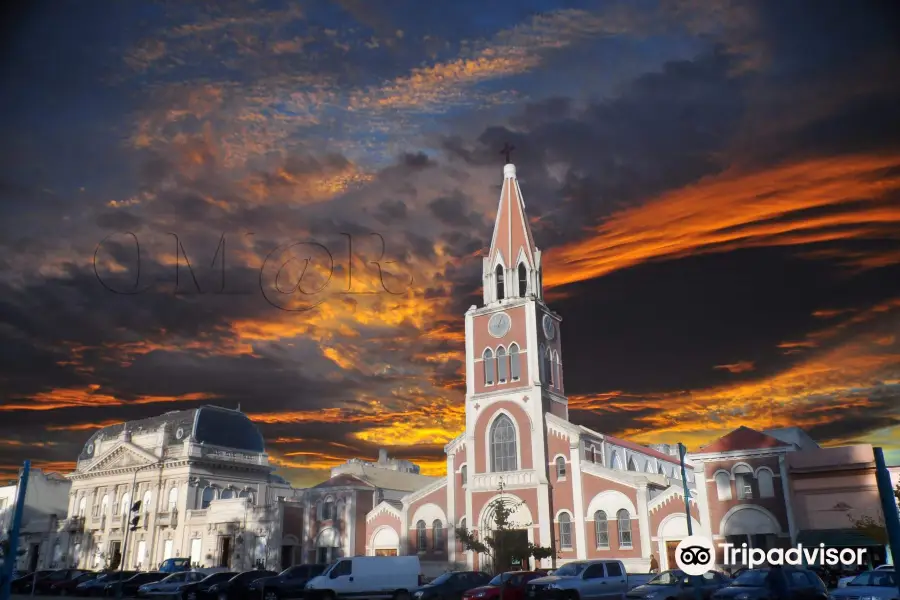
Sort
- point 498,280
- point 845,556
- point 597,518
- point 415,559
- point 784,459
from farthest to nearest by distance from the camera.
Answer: point 498,280 → point 597,518 → point 784,459 → point 845,556 → point 415,559

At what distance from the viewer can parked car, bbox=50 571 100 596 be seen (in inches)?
1833

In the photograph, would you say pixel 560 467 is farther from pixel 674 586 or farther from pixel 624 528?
pixel 674 586

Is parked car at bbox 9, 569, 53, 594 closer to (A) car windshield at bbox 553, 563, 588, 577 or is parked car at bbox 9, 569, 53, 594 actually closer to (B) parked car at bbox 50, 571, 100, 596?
(B) parked car at bbox 50, 571, 100, 596

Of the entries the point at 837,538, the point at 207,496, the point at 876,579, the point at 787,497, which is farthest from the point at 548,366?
the point at 207,496

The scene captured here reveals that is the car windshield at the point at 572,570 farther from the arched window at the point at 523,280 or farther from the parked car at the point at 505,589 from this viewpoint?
the arched window at the point at 523,280

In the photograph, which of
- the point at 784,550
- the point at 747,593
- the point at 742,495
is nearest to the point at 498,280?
the point at 742,495

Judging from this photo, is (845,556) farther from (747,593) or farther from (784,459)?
(747,593)

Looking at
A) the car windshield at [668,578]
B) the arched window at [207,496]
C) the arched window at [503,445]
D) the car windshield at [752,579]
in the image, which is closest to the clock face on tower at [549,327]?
the arched window at [503,445]

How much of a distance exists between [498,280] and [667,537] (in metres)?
23.4

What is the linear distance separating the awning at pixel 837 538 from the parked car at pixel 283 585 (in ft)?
84.1

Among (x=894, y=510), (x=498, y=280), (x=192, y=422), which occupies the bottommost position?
(x=894, y=510)

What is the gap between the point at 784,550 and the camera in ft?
131

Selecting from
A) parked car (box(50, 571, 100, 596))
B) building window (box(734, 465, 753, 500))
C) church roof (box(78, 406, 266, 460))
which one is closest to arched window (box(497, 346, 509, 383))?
building window (box(734, 465, 753, 500))

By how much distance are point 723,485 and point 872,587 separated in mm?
20301
